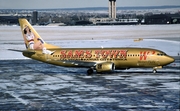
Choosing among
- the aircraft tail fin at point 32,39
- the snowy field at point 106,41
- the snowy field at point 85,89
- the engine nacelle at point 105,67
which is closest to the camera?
the snowy field at point 85,89

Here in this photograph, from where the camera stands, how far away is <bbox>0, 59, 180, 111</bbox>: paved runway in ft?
123

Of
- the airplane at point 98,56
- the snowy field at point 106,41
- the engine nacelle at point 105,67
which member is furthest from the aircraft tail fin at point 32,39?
the snowy field at point 106,41

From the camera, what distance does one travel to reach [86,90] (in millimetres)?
45125

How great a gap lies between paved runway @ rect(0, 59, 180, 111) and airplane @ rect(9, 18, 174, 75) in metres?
1.20

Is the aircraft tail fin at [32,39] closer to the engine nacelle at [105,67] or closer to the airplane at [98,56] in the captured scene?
the airplane at [98,56]

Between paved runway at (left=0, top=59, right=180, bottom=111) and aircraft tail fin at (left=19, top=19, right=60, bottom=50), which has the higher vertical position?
aircraft tail fin at (left=19, top=19, right=60, bottom=50)

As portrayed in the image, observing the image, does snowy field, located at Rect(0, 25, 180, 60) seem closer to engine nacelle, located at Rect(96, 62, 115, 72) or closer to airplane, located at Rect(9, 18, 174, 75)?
airplane, located at Rect(9, 18, 174, 75)

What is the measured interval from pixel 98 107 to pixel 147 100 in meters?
4.89

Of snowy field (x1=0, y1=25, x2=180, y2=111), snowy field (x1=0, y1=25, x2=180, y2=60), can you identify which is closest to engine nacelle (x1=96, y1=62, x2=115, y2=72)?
snowy field (x1=0, y1=25, x2=180, y2=111)

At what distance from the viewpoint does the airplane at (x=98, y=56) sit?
55.7 meters

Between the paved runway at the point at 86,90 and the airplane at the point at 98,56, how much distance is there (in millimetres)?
1205

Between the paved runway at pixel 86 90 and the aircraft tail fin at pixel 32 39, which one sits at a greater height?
the aircraft tail fin at pixel 32 39

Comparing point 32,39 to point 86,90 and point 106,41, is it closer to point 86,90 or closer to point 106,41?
point 86,90

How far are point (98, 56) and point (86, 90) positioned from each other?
12.7 m
